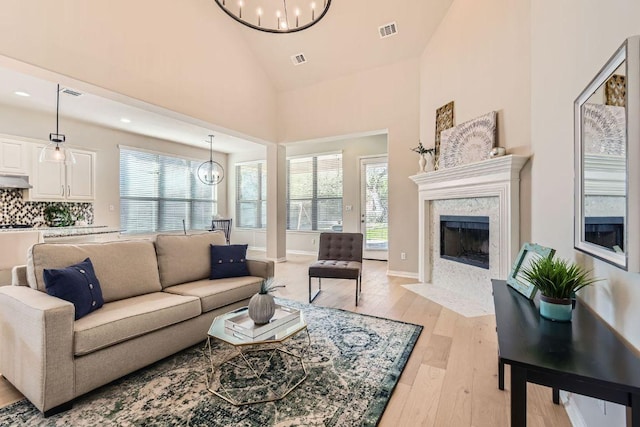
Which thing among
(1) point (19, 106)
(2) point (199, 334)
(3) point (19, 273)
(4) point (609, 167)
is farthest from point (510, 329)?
(1) point (19, 106)

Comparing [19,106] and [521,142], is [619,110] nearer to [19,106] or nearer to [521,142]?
[521,142]

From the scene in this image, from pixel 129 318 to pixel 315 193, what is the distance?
18.9ft

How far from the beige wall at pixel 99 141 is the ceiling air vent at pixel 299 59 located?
Result: 13.2ft

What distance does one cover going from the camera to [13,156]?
482 centimetres

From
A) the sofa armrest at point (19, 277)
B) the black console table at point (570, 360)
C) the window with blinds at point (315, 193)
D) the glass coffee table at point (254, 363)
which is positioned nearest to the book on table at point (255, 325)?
the glass coffee table at point (254, 363)

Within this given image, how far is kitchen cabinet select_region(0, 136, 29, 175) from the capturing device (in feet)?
15.5

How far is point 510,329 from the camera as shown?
133 centimetres

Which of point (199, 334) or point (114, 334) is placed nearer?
point (114, 334)

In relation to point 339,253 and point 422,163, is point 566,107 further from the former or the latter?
point 339,253

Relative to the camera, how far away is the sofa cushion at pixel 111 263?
204 centimetres

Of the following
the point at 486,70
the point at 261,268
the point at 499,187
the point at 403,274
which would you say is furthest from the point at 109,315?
the point at 486,70

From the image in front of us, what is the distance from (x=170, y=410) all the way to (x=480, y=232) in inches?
146

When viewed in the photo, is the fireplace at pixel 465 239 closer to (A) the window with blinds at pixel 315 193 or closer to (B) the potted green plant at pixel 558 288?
(B) the potted green plant at pixel 558 288

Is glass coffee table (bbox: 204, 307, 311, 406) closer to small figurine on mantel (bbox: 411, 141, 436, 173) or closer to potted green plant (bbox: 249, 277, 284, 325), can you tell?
potted green plant (bbox: 249, 277, 284, 325)
